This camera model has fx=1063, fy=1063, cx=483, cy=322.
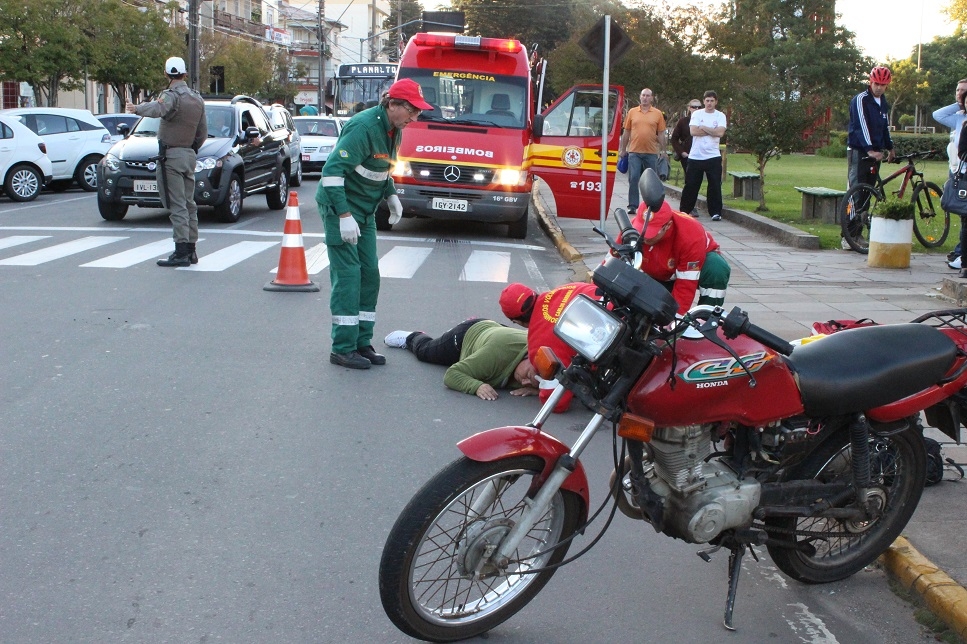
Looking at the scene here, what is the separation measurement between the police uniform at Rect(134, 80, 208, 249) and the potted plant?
24.9 feet

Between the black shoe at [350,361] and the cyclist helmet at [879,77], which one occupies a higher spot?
the cyclist helmet at [879,77]

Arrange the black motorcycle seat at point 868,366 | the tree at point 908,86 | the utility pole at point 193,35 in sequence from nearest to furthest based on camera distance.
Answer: the black motorcycle seat at point 868,366, the utility pole at point 193,35, the tree at point 908,86

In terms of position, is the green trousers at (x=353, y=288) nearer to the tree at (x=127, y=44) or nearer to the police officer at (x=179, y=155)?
the police officer at (x=179, y=155)

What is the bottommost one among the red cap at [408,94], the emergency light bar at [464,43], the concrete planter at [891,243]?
the concrete planter at [891,243]

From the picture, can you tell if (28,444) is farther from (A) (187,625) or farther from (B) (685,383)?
(B) (685,383)

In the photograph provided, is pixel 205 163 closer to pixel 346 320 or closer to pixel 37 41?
pixel 346 320

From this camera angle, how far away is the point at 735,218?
16.9 m

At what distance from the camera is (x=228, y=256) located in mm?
12664

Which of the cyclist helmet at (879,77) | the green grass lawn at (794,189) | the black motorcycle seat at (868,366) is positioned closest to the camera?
the black motorcycle seat at (868,366)

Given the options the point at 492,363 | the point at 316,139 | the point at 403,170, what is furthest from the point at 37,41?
the point at 492,363

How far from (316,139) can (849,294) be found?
19.1m

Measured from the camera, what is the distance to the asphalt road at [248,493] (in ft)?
12.7

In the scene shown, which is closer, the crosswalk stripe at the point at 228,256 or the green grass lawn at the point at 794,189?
the crosswalk stripe at the point at 228,256

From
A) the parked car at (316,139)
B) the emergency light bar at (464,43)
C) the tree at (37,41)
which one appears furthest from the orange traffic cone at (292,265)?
the tree at (37,41)
